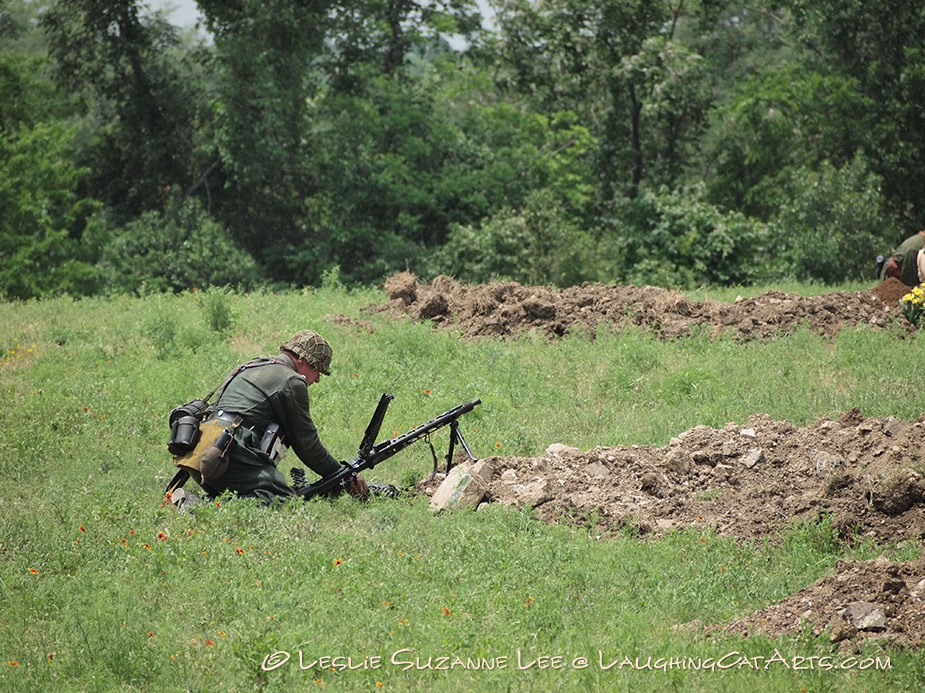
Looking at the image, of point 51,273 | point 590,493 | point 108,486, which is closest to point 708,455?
point 590,493

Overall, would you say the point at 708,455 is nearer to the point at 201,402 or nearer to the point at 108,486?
the point at 201,402

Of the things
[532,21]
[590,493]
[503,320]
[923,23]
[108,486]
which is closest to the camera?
[590,493]

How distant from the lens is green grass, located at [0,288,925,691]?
5297 mm

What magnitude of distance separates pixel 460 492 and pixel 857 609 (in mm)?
3185

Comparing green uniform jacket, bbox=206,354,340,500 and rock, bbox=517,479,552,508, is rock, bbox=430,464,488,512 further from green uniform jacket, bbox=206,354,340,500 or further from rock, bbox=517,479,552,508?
green uniform jacket, bbox=206,354,340,500

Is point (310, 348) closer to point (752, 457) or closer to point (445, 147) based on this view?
point (752, 457)

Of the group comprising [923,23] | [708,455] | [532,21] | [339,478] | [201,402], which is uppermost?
[532,21]

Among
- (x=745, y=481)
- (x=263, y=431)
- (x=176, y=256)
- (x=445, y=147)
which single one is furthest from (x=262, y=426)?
(x=445, y=147)

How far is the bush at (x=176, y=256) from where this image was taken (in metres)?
25.0

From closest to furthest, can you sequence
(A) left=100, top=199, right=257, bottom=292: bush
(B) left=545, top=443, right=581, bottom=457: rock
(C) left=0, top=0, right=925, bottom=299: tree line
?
(B) left=545, top=443, right=581, bottom=457: rock < (C) left=0, top=0, right=925, bottom=299: tree line < (A) left=100, top=199, right=257, bottom=292: bush

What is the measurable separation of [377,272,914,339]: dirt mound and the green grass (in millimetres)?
1733

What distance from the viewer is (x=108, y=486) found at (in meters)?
8.47

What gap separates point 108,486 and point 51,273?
Answer: 64.1 feet

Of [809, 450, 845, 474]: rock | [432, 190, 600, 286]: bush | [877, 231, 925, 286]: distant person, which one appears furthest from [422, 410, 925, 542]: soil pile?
[432, 190, 600, 286]: bush
